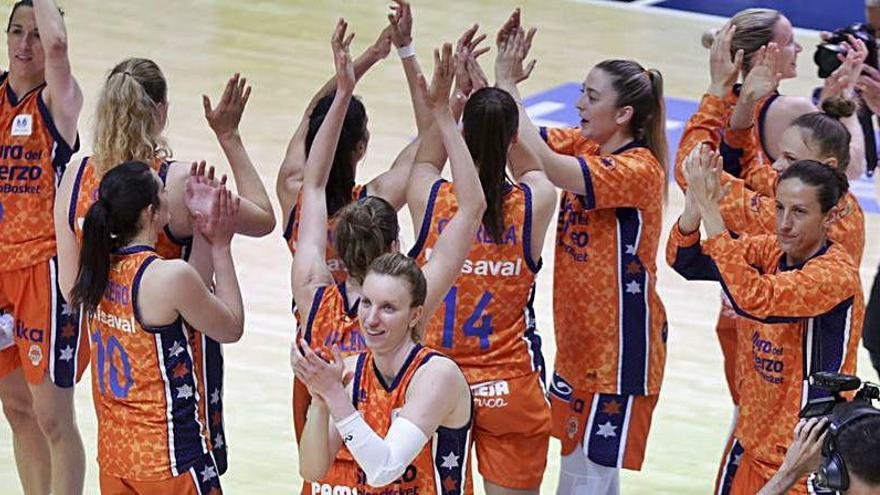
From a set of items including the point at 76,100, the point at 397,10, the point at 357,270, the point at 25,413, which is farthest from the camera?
the point at 25,413

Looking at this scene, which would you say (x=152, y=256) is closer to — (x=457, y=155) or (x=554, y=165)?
(x=457, y=155)

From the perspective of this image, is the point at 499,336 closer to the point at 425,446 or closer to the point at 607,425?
the point at 607,425

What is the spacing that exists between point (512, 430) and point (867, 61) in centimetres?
243

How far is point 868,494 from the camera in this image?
3.88 meters

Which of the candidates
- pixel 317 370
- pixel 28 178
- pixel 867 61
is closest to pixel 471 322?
pixel 317 370

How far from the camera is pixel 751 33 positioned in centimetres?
Result: 624

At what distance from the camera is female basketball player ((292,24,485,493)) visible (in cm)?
449

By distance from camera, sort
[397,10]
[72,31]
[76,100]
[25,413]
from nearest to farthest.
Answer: [397,10], [76,100], [25,413], [72,31]

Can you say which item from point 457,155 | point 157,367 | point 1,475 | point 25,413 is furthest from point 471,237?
point 1,475

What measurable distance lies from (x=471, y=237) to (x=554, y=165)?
0.84 m

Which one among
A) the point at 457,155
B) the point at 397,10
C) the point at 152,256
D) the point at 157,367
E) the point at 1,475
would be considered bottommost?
the point at 1,475

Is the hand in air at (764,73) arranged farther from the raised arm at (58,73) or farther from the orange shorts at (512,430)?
the raised arm at (58,73)

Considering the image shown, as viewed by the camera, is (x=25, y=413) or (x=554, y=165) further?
(x=25, y=413)

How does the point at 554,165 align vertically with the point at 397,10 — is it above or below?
below
